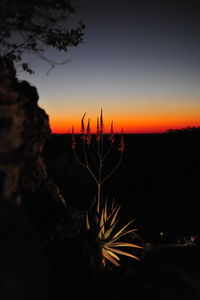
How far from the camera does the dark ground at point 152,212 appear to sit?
181 inches

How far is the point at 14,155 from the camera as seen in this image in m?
2.70

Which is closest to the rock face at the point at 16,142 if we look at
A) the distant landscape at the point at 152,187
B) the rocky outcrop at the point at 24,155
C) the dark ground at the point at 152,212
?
the rocky outcrop at the point at 24,155

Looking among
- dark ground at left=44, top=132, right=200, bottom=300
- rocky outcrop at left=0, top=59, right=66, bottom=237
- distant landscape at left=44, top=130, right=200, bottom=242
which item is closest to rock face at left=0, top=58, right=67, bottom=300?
rocky outcrop at left=0, top=59, right=66, bottom=237

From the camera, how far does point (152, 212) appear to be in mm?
12766

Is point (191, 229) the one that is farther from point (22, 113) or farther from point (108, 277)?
point (22, 113)

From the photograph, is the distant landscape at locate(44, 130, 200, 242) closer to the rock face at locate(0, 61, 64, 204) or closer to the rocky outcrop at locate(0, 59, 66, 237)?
the rocky outcrop at locate(0, 59, 66, 237)

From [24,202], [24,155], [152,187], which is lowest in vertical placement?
[152,187]

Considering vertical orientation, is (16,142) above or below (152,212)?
above

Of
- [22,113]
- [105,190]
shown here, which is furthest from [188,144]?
[22,113]

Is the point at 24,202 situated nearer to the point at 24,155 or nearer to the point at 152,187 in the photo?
the point at 24,155

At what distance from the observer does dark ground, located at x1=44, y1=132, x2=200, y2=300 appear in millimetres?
4602

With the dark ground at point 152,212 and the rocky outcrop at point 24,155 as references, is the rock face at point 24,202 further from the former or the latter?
the dark ground at point 152,212

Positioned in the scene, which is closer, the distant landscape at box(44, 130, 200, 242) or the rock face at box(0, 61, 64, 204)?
the rock face at box(0, 61, 64, 204)

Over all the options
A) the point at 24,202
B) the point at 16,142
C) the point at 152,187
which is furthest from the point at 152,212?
the point at 16,142
